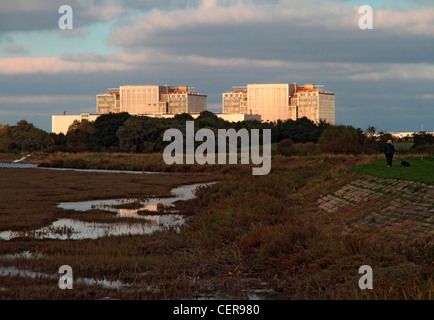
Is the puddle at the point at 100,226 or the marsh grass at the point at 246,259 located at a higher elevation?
the marsh grass at the point at 246,259

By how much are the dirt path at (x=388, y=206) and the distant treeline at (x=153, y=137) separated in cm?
4850

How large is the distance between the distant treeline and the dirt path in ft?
159

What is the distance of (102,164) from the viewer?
85.7 meters

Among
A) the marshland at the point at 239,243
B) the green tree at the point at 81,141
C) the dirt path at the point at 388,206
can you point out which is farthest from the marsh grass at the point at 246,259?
the green tree at the point at 81,141

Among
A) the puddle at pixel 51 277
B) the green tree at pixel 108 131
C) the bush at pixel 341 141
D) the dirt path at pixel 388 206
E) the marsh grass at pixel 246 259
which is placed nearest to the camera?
the marsh grass at pixel 246 259

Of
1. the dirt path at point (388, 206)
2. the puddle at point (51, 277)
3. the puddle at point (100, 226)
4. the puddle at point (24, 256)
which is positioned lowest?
the puddle at point (100, 226)

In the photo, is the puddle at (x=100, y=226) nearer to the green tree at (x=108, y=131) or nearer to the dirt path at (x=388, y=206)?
the dirt path at (x=388, y=206)

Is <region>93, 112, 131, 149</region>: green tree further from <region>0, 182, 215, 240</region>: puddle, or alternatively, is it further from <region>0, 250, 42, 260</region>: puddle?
<region>0, 250, 42, 260</region>: puddle

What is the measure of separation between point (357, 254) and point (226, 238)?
17.9ft

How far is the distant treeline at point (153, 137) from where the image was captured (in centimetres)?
7856

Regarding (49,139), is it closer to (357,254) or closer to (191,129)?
(191,129)

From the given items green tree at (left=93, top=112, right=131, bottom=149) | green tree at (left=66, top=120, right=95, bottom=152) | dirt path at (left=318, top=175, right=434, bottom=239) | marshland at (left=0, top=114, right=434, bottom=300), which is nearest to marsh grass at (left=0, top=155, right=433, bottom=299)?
marshland at (left=0, top=114, right=434, bottom=300)
